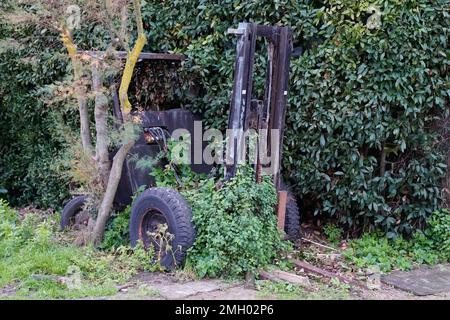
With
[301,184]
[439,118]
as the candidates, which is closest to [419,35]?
[439,118]

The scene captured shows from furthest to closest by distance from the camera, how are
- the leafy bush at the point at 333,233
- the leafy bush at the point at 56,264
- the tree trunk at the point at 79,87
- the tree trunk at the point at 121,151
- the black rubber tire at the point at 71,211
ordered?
the black rubber tire at the point at 71,211 → the leafy bush at the point at 333,233 → the tree trunk at the point at 79,87 → the tree trunk at the point at 121,151 → the leafy bush at the point at 56,264

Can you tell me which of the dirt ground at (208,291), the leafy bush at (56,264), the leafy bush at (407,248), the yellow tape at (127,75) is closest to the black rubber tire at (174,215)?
the dirt ground at (208,291)

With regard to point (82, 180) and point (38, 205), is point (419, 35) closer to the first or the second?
point (82, 180)

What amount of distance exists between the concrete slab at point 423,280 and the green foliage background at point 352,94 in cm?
80

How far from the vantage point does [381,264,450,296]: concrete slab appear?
6.71m

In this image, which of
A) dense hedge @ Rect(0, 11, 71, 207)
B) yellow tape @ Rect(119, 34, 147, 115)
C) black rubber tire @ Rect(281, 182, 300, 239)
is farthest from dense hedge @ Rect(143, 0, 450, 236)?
dense hedge @ Rect(0, 11, 71, 207)

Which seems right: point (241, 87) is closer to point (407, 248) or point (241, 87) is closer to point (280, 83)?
point (280, 83)

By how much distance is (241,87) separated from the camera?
699 cm

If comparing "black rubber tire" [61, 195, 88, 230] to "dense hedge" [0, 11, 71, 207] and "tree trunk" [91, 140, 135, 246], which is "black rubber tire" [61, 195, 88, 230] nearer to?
"tree trunk" [91, 140, 135, 246]

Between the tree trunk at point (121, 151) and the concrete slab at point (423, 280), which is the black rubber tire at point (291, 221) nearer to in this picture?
the concrete slab at point (423, 280)

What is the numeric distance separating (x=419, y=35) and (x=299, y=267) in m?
3.19

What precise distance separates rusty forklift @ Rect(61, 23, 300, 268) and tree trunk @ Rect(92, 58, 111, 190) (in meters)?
0.23

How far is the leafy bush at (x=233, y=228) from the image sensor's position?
6.47m

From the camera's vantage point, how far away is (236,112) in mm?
7027
